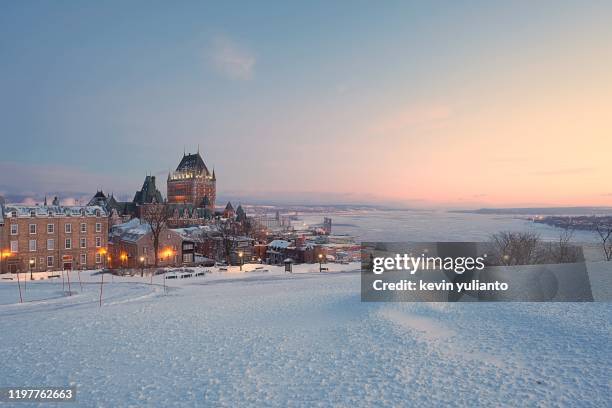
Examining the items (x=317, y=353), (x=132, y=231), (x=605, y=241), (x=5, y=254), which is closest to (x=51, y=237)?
(x=5, y=254)

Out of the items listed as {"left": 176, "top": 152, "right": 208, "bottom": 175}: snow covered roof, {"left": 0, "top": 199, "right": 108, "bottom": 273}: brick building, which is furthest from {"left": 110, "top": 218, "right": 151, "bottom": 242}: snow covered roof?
{"left": 176, "top": 152, "right": 208, "bottom": 175}: snow covered roof

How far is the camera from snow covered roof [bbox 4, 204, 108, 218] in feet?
160

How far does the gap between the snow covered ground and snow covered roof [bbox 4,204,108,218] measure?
34.4 m

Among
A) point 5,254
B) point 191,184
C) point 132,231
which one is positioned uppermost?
point 191,184

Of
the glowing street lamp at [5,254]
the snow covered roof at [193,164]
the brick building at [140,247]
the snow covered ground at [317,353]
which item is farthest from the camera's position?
the snow covered roof at [193,164]

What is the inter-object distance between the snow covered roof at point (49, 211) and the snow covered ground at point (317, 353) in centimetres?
3436

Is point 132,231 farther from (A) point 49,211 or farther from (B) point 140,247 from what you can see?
(A) point 49,211

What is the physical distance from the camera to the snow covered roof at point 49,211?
48.6 meters

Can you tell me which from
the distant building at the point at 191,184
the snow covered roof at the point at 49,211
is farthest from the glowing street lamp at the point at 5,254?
the distant building at the point at 191,184

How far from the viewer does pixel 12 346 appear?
14.3 m

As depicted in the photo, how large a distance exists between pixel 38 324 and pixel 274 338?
37.5 feet

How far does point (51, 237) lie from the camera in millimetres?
51000

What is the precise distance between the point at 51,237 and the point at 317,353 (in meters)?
51.6

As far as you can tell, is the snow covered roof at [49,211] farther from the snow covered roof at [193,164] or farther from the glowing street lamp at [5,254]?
the snow covered roof at [193,164]
